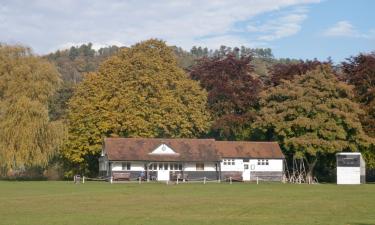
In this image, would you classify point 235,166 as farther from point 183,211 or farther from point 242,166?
point 183,211

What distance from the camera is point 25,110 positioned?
6162 cm

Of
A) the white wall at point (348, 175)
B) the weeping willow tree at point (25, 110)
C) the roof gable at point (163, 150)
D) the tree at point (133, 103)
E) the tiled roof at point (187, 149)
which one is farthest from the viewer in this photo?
the tree at point (133, 103)

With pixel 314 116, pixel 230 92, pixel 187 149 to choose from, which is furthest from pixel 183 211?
pixel 230 92

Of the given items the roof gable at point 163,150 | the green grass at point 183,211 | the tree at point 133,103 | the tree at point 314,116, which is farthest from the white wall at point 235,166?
the green grass at point 183,211

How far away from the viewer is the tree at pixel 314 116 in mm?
65125

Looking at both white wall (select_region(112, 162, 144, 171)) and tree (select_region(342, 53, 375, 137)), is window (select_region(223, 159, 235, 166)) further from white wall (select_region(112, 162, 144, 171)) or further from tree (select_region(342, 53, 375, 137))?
tree (select_region(342, 53, 375, 137))

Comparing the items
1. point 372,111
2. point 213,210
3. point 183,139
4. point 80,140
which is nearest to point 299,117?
point 372,111

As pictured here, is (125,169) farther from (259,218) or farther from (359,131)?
(259,218)

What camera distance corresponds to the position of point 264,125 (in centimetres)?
6931

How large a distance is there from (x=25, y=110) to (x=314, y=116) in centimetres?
3017

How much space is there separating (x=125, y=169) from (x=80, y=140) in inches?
241

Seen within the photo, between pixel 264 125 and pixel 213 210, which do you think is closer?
pixel 213 210

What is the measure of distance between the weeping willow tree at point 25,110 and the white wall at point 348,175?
2901 centimetres

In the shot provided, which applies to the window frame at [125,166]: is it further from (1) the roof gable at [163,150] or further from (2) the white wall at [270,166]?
(2) the white wall at [270,166]
